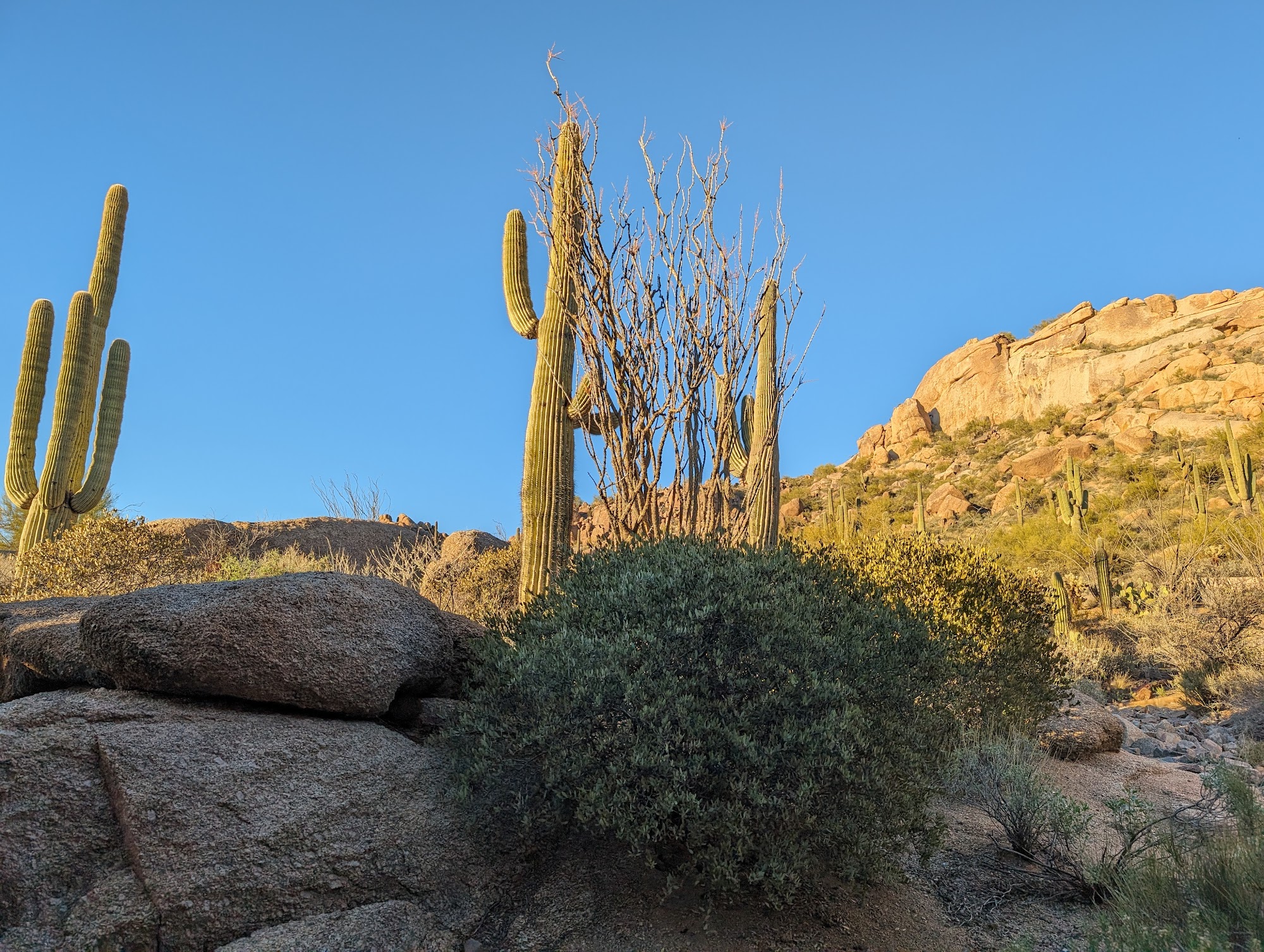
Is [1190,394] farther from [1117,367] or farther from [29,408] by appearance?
[29,408]

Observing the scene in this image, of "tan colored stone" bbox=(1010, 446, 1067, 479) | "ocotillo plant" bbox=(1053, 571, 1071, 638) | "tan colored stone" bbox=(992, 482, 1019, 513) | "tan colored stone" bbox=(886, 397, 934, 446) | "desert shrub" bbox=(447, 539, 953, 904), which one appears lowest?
"desert shrub" bbox=(447, 539, 953, 904)

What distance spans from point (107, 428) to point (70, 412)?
33.3 inches

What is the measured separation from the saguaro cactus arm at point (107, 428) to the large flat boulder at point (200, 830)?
1205 cm

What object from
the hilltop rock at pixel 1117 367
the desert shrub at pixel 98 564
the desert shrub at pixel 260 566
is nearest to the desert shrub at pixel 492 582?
the desert shrub at pixel 260 566

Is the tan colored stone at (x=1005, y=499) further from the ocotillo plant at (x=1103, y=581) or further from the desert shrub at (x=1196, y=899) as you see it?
the desert shrub at (x=1196, y=899)

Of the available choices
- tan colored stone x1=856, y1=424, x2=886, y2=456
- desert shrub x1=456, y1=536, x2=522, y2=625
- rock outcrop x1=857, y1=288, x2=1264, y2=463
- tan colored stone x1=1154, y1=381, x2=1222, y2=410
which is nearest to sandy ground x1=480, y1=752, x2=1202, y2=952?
desert shrub x1=456, y1=536, x2=522, y2=625

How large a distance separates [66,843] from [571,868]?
224 cm

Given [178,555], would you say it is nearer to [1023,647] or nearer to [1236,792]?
[1023,647]

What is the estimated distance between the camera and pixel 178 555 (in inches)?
533

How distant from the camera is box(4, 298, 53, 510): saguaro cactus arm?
46.2 ft

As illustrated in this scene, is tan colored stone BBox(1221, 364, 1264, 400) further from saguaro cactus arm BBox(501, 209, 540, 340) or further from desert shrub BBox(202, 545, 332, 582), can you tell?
desert shrub BBox(202, 545, 332, 582)

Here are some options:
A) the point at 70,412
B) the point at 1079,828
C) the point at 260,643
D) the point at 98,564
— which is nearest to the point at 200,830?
the point at 260,643

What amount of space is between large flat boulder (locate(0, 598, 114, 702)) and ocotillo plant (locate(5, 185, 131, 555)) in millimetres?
9616

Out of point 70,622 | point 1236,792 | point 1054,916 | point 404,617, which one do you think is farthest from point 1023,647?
point 70,622
